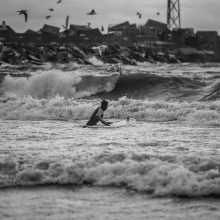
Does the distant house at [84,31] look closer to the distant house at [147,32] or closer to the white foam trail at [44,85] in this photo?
the distant house at [147,32]

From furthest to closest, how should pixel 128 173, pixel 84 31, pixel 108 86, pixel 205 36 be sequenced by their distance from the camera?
1. pixel 205 36
2. pixel 84 31
3. pixel 108 86
4. pixel 128 173

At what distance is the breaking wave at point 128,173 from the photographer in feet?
18.0

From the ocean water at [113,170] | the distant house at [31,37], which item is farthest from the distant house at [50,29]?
the ocean water at [113,170]

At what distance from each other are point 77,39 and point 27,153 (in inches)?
2278

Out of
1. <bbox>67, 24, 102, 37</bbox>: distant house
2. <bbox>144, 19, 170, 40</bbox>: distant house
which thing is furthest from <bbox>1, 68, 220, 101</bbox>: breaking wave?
<bbox>144, 19, 170, 40</bbox>: distant house

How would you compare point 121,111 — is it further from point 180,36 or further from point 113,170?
point 180,36

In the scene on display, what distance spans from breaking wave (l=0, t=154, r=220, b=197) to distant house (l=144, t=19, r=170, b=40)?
69851 millimetres

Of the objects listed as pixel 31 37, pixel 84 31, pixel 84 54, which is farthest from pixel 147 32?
pixel 84 54

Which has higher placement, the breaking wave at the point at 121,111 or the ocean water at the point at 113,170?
the breaking wave at the point at 121,111

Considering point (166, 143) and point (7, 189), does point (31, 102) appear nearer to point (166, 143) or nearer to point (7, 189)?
point (166, 143)

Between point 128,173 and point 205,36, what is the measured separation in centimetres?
7566

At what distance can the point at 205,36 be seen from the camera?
258ft

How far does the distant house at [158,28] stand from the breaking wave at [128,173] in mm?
69851

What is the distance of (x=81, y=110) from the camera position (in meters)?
14.4
